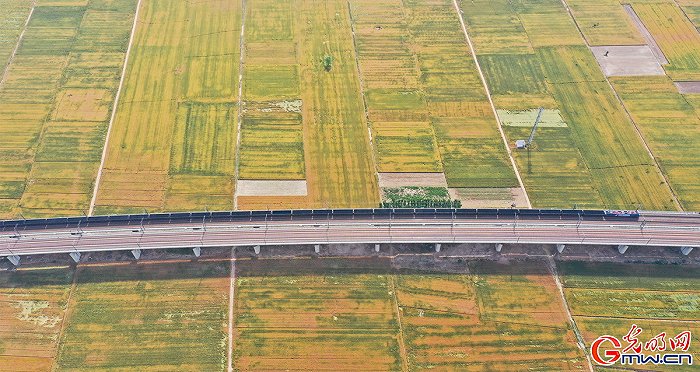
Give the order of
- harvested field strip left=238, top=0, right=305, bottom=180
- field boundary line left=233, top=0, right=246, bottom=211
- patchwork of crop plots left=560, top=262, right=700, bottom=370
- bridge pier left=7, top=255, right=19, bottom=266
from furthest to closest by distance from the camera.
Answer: harvested field strip left=238, top=0, right=305, bottom=180
field boundary line left=233, top=0, right=246, bottom=211
bridge pier left=7, top=255, right=19, bottom=266
patchwork of crop plots left=560, top=262, right=700, bottom=370

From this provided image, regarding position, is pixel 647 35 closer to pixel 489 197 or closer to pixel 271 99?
pixel 489 197

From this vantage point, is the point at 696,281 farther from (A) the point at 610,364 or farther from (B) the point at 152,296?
(B) the point at 152,296

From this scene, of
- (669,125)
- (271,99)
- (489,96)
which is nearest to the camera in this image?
(669,125)

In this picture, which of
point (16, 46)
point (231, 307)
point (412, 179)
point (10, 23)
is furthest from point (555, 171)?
point (10, 23)

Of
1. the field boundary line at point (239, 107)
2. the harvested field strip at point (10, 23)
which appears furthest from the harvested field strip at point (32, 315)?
the harvested field strip at point (10, 23)

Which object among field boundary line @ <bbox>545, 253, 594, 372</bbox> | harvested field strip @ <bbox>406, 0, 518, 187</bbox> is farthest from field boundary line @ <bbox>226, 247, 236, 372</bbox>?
field boundary line @ <bbox>545, 253, 594, 372</bbox>

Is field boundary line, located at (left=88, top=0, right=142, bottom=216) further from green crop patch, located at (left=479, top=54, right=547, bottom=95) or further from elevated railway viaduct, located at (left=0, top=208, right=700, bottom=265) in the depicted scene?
green crop patch, located at (left=479, top=54, right=547, bottom=95)
